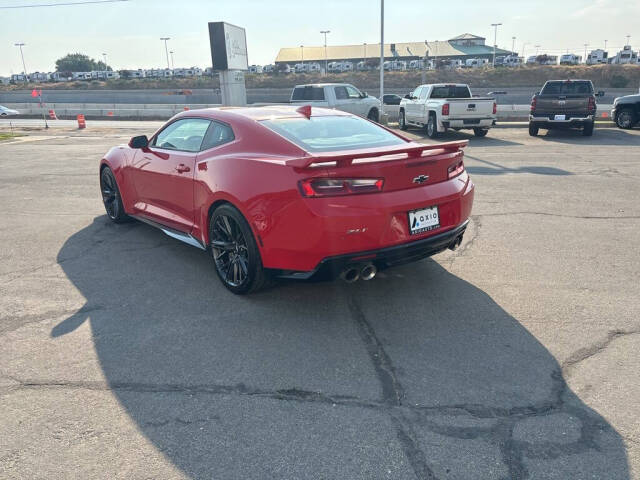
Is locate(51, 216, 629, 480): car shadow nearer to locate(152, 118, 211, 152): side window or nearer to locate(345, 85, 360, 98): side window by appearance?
locate(152, 118, 211, 152): side window

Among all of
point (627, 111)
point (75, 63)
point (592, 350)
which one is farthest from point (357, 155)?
point (75, 63)

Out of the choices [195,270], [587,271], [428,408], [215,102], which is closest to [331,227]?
[428,408]

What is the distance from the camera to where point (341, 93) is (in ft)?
61.4

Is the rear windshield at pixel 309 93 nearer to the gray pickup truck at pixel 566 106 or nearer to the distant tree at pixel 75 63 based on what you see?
the gray pickup truck at pixel 566 106

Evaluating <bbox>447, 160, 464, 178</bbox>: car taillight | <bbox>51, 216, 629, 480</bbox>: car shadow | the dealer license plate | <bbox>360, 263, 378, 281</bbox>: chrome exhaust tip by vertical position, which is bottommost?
<bbox>51, 216, 629, 480</bbox>: car shadow

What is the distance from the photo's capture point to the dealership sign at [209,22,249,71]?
2475 centimetres

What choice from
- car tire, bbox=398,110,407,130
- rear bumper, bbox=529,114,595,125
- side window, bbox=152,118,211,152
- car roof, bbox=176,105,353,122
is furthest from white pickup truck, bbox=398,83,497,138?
side window, bbox=152,118,211,152

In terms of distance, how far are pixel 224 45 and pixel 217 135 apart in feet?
72.5

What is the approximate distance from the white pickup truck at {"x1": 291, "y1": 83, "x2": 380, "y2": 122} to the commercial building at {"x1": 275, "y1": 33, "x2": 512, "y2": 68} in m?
79.7

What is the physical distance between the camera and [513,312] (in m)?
4.10

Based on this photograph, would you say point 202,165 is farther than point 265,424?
Yes

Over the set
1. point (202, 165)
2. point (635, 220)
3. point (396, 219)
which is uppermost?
point (202, 165)

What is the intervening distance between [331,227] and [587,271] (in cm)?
290

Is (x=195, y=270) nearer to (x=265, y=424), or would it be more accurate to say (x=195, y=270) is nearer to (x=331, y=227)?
(x=331, y=227)
